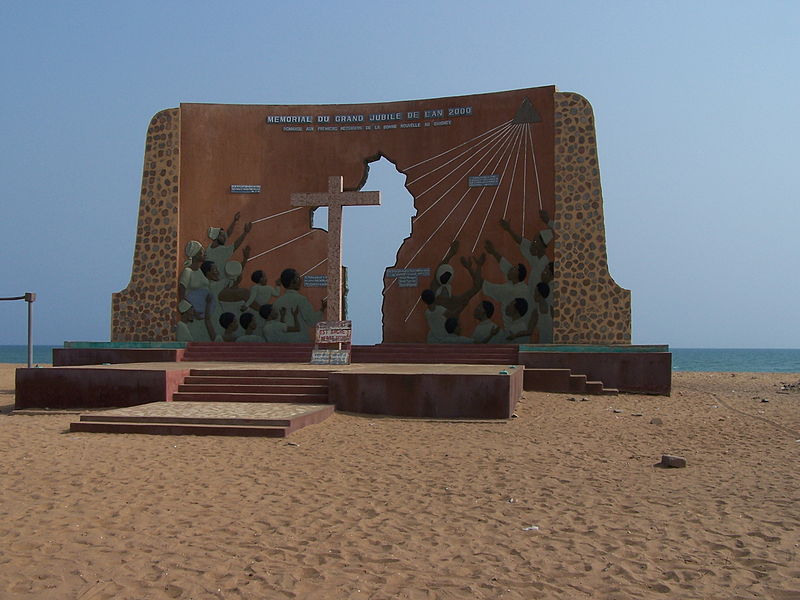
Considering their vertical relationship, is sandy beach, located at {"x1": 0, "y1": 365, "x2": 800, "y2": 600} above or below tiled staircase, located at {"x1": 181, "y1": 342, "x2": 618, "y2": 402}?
below

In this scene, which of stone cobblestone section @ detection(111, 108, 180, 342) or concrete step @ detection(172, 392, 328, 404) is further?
stone cobblestone section @ detection(111, 108, 180, 342)

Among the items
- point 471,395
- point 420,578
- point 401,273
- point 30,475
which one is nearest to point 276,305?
point 401,273

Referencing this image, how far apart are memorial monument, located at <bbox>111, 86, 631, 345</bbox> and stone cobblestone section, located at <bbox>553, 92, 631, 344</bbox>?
31 mm

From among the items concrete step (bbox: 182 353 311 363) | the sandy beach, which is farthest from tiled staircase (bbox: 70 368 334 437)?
concrete step (bbox: 182 353 311 363)

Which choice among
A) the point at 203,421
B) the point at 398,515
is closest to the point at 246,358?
the point at 203,421

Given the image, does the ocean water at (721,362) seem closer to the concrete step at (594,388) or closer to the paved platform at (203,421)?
the concrete step at (594,388)

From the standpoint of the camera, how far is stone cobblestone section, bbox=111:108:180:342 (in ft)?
62.0

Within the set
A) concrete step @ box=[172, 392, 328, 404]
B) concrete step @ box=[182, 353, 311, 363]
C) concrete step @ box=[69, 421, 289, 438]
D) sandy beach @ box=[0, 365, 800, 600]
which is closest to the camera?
sandy beach @ box=[0, 365, 800, 600]

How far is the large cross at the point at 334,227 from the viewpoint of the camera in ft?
48.7

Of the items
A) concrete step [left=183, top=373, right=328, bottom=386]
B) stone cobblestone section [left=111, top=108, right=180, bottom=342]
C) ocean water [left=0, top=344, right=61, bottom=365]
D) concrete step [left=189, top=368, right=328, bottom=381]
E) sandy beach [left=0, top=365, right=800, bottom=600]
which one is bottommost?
ocean water [left=0, top=344, right=61, bottom=365]

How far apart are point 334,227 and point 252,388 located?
427 cm

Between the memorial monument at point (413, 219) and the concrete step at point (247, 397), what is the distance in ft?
23.1

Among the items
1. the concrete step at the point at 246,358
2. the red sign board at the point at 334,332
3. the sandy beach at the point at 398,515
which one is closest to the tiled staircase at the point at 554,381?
the red sign board at the point at 334,332

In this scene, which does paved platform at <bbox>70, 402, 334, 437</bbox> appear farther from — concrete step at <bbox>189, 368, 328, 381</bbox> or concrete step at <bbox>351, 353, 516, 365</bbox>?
concrete step at <bbox>351, 353, 516, 365</bbox>
